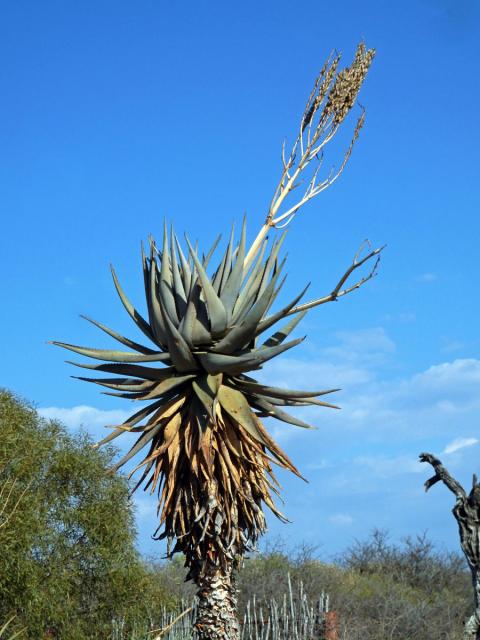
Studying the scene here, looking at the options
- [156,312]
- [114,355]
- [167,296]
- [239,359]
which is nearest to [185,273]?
[167,296]

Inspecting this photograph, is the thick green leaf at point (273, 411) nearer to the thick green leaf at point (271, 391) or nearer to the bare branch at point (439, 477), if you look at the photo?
the thick green leaf at point (271, 391)

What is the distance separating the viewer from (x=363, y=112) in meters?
12.2

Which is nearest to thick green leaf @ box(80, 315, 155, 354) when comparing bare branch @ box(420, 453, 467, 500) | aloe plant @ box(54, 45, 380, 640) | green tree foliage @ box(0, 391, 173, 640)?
aloe plant @ box(54, 45, 380, 640)

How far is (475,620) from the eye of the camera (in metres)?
11.0

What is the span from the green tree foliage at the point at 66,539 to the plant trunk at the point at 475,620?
10637 millimetres

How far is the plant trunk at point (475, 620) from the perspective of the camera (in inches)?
424

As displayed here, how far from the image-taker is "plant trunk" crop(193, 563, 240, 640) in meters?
8.92

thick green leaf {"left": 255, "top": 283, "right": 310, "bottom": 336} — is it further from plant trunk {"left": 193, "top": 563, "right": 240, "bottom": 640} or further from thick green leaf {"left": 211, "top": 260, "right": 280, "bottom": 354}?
plant trunk {"left": 193, "top": 563, "right": 240, "bottom": 640}

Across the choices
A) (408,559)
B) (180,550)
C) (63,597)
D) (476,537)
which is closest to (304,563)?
(408,559)

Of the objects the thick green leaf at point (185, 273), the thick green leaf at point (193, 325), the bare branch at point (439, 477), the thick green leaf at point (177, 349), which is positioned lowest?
the bare branch at point (439, 477)

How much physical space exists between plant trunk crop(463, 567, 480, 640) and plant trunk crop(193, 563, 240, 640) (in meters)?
3.14

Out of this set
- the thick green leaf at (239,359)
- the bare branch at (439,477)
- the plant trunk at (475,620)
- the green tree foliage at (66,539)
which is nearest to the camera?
the thick green leaf at (239,359)

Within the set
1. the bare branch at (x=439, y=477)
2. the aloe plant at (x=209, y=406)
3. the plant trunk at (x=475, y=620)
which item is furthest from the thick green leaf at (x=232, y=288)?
the plant trunk at (x=475, y=620)

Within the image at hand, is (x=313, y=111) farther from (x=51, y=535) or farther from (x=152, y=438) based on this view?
(x=51, y=535)
